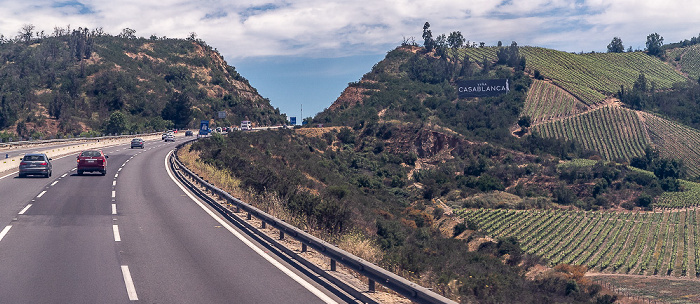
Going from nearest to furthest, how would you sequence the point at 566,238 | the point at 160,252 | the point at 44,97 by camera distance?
the point at 160,252 < the point at 566,238 < the point at 44,97

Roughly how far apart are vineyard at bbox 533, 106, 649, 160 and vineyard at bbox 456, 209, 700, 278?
33.4 metres

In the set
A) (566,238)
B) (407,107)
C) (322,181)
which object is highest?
(407,107)

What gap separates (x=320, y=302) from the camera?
360 inches

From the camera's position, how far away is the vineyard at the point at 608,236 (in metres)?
56.6

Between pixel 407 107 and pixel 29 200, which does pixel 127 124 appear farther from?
pixel 29 200

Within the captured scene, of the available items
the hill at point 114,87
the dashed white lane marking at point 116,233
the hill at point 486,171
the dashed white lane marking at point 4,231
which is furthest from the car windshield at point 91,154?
the hill at point 114,87

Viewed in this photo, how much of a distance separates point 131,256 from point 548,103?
128 meters

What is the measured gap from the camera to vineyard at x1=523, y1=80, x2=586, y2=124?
4921 inches

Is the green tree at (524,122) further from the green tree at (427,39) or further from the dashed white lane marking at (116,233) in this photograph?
the dashed white lane marking at (116,233)

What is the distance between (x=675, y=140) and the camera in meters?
121

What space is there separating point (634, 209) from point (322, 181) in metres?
53.4

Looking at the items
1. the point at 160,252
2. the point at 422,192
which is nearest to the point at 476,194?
the point at 422,192

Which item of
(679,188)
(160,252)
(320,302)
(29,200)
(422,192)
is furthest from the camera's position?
(679,188)

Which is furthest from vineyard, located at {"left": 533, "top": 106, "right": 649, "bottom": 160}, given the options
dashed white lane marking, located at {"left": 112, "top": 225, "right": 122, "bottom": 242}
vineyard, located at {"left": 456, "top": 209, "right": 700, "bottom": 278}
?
dashed white lane marking, located at {"left": 112, "top": 225, "right": 122, "bottom": 242}
